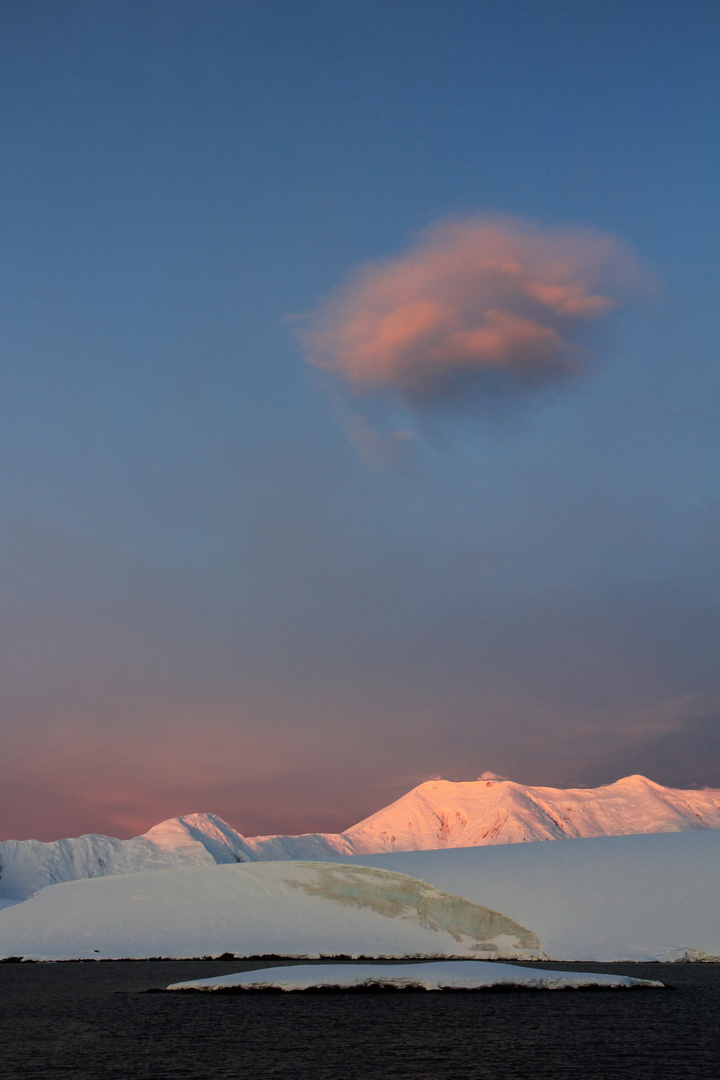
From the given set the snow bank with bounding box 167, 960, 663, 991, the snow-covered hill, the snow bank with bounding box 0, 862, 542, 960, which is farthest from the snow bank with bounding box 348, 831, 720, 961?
the snow bank with bounding box 167, 960, 663, 991

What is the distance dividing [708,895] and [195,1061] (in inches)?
2785

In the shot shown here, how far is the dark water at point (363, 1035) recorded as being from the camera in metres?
25.1

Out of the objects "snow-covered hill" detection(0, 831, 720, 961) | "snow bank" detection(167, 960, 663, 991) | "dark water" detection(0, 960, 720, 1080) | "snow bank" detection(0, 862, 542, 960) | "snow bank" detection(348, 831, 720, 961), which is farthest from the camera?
"snow bank" detection(0, 862, 542, 960)

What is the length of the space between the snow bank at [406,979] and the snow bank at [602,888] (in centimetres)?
3156

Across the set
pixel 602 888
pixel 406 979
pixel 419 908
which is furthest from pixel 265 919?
pixel 406 979

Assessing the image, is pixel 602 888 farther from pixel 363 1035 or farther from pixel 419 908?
pixel 363 1035

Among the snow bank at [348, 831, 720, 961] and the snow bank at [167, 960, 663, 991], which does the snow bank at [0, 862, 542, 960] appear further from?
the snow bank at [167, 960, 663, 991]

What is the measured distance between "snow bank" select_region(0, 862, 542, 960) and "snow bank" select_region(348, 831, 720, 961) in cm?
240

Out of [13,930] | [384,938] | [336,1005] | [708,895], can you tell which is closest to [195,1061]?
[336,1005]

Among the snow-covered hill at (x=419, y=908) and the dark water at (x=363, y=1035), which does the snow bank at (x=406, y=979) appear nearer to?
the dark water at (x=363, y=1035)

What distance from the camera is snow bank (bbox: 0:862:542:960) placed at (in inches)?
3410

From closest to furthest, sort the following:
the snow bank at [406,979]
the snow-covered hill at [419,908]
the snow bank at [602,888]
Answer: the snow bank at [406,979] → the snow bank at [602,888] → the snow-covered hill at [419,908]

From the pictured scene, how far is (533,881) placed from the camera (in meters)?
92.0

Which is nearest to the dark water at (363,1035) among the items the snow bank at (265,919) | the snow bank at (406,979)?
the snow bank at (406,979)
